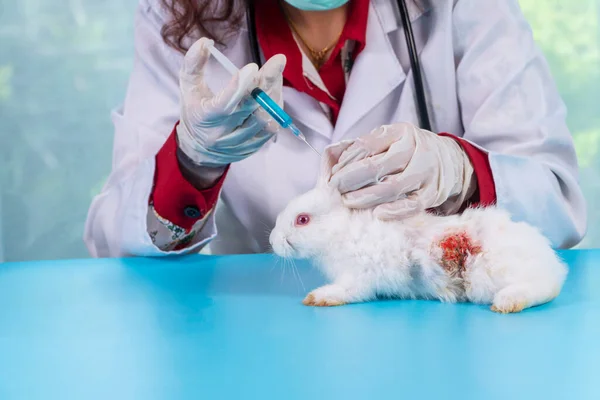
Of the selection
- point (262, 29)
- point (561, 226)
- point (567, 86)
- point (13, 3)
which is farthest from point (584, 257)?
point (13, 3)

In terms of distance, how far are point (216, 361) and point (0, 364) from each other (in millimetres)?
220

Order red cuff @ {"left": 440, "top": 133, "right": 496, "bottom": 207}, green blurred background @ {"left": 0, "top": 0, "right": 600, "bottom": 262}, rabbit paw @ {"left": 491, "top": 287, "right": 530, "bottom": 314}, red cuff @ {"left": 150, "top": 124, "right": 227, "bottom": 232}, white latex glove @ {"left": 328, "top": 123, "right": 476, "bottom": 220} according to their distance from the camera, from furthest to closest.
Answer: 1. green blurred background @ {"left": 0, "top": 0, "right": 600, "bottom": 262}
2. red cuff @ {"left": 150, "top": 124, "right": 227, "bottom": 232}
3. red cuff @ {"left": 440, "top": 133, "right": 496, "bottom": 207}
4. white latex glove @ {"left": 328, "top": 123, "right": 476, "bottom": 220}
5. rabbit paw @ {"left": 491, "top": 287, "right": 530, "bottom": 314}

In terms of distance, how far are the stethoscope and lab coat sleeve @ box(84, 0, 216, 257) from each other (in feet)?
0.48

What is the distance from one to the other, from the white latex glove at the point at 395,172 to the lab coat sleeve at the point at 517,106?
23cm

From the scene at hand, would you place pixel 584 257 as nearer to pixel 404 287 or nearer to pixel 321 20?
pixel 404 287

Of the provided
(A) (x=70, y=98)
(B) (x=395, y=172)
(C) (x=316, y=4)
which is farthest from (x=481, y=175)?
(A) (x=70, y=98)

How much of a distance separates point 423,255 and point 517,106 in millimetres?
527

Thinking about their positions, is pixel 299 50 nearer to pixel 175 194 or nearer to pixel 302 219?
pixel 175 194

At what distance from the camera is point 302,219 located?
929 millimetres

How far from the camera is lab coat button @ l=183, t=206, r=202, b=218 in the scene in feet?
3.92

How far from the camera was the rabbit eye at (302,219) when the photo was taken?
924 millimetres

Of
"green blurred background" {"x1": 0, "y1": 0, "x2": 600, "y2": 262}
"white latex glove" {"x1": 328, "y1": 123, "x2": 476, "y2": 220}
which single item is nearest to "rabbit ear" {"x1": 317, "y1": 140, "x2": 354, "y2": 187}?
"white latex glove" {"x1": 328, "y1": 123, "x2": 476, "y2": 220}

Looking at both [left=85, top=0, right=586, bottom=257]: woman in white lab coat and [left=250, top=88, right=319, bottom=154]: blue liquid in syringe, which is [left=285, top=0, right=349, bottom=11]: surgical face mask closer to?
[left=85, top=0, right=586, bottom=257]: woman in white lab coat

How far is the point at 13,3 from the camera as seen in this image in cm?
236
